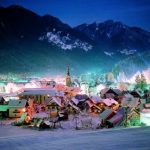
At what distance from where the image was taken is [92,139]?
29281 mm

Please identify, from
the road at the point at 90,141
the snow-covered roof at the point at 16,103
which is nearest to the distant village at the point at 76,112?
the snow-covered roof at the point at 16,103

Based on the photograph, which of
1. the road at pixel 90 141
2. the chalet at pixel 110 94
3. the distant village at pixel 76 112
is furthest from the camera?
the chalet at pixel 110 94

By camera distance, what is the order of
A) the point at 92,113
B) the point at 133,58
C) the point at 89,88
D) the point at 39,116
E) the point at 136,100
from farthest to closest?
the point at 133,58, the point at 89,88, the point at 92,113, the point at 136,100, the point at 39,116

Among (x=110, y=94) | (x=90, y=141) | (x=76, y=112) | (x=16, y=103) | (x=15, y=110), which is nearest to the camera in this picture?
(x=90, y=141)

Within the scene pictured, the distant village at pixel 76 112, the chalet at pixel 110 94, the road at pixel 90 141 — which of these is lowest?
the road at pixel 90 141

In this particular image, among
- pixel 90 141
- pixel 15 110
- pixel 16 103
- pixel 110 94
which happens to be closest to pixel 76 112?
pixel 16 103

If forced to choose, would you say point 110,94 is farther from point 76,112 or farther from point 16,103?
point 16,103

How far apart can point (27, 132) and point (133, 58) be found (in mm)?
160825

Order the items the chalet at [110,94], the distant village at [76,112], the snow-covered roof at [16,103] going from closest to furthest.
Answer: the distant village at [76,112] < the snow-covered roof at [16,103] < the chalet at [110,94]

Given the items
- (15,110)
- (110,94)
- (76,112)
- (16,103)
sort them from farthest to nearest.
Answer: (110,94), (76,112), (16,103), (15,110)

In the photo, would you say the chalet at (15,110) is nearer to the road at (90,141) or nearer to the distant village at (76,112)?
the distant village at (76,112)

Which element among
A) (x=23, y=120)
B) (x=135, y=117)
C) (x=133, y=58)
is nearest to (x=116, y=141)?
(x=135, y=117)

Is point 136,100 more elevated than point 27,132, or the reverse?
point 136,100

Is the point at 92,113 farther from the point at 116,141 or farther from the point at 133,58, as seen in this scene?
the point at 133,58
